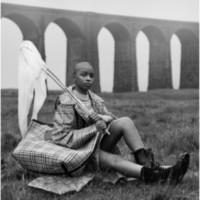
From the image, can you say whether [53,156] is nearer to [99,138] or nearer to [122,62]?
[99,138]

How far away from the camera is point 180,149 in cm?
487

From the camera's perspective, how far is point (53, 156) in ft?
10.7

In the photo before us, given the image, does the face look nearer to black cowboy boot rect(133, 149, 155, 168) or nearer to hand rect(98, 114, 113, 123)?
hand rect(98, 114, 113, 123)

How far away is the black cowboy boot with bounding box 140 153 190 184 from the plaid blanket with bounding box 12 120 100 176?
1.71ft

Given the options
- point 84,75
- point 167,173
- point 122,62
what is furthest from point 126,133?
point 122,62

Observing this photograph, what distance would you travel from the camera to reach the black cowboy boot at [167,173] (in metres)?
3.18

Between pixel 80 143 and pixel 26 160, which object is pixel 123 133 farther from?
pixel 26 160

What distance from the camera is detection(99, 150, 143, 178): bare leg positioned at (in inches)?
128

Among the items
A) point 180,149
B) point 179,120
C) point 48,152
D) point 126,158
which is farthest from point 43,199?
point 179,120

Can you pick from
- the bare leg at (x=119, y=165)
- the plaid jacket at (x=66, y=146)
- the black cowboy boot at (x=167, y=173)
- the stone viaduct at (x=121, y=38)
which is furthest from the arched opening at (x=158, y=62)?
the black cowboy boot at (x=167, y=173)

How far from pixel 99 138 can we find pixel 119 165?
0.31 meters

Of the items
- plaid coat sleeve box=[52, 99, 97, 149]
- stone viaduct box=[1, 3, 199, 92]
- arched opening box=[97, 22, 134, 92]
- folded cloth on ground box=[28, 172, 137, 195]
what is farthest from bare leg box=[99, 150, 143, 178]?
→ arched opening box=[97, 22, 134, 92]

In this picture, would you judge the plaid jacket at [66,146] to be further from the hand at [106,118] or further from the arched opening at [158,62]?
the arched opening at [158,62]

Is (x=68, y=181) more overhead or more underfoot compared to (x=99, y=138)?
more underfoot
